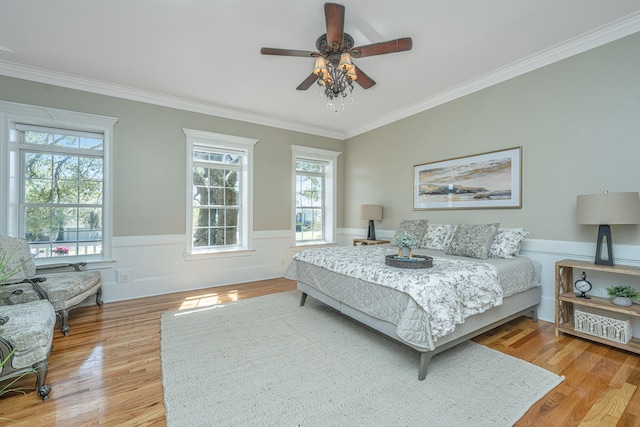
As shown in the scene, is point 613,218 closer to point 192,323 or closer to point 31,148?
point 192,323

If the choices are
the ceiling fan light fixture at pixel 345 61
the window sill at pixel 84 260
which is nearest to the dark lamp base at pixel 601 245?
the ceiling fan light fixture at pixel 345 61

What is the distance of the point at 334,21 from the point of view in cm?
201

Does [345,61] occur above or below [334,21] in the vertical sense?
below

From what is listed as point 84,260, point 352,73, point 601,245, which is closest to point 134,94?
point 84,260

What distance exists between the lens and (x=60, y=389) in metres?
1.82

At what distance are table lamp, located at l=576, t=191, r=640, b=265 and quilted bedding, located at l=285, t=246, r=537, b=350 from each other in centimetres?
59

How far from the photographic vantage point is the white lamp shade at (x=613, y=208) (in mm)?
2193

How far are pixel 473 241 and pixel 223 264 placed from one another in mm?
3583

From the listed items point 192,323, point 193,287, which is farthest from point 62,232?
point 192,323

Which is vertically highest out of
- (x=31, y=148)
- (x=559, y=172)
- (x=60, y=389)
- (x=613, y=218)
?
(x=31, y=148)

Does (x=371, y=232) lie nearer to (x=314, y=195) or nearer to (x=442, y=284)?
(x=314, y=195)

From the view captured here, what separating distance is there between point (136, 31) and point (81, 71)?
132cm

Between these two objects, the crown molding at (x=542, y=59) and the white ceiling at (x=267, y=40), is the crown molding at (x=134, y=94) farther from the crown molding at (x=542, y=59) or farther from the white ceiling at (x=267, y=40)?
the crown molding at (x=542, y=59)

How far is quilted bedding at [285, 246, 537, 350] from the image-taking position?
1.88 m
